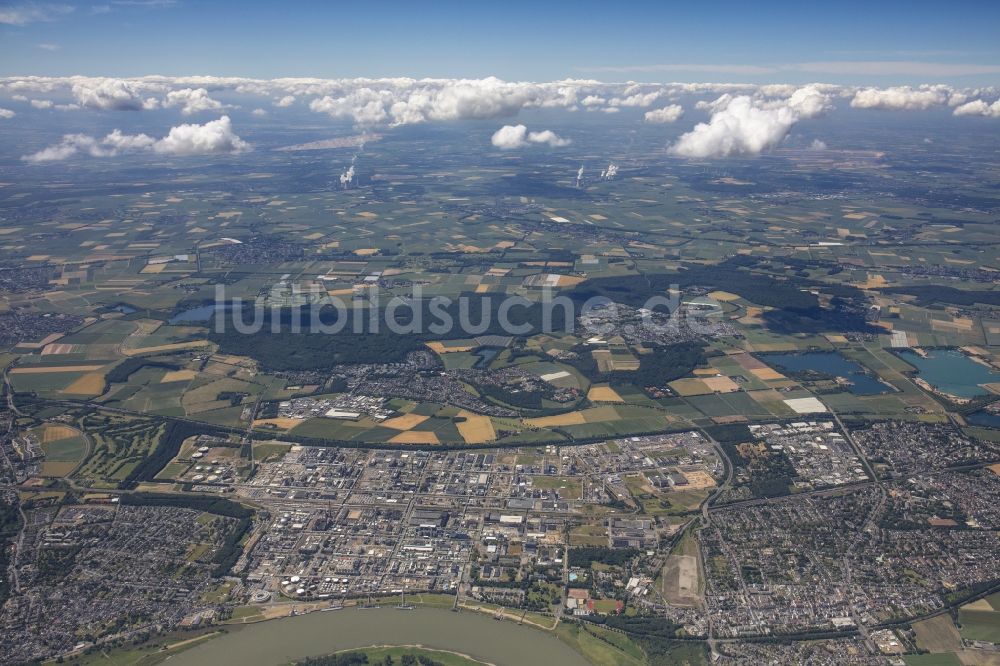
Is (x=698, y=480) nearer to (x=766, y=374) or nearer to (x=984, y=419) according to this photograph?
(x=766, y=374)

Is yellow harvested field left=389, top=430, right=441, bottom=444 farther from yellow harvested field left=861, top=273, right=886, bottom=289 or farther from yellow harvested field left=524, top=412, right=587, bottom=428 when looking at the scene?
yellow harvested field left=861, top=273, right=886, bottom=289

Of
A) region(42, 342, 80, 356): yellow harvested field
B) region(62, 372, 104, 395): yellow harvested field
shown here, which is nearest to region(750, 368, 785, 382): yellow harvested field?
region(62, 372, 104, 395): yellow harvested field

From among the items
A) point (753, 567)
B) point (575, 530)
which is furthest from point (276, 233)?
point (753, 567)

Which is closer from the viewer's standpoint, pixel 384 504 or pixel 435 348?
pixel 384 504

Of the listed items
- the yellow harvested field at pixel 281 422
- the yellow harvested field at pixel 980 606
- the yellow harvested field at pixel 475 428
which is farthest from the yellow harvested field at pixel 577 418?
the yellow harvested field at pixel 980 606

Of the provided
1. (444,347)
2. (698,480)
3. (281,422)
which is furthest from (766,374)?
(281,422)

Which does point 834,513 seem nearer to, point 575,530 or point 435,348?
point 575,530

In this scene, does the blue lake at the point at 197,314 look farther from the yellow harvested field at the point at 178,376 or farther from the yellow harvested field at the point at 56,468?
the yellow harvested field at the point at 56,468
